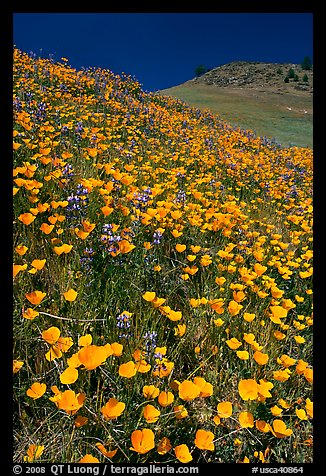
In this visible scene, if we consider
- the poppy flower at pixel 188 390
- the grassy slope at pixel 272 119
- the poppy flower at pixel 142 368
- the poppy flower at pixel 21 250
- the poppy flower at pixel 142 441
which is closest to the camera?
the poppy flower at pixel 142 441

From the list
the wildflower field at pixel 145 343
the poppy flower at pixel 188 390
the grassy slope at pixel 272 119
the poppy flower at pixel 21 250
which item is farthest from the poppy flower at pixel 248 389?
the grassy slope at pixel 272 119

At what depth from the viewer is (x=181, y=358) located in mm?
1960

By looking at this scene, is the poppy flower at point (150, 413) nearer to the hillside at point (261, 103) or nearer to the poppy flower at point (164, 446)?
the poppy flower at point (164, 446)

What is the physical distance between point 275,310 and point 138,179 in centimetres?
261

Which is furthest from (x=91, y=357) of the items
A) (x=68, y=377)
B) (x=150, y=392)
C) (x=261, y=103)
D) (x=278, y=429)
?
(x=261, y=103)

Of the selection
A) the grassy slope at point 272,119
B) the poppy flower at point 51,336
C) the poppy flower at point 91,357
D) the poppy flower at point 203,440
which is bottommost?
the poppy flower at point 203,440

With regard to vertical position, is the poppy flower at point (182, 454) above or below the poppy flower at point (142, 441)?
below

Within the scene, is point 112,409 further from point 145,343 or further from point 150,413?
point 145,343

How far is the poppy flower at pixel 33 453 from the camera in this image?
4.24 feet

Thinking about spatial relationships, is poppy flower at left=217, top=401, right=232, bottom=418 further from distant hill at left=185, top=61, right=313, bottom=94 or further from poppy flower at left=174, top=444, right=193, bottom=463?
distant hill at left=185, top=61, right=313, bottom=94

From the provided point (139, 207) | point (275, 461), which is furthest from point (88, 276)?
point (275, 461)

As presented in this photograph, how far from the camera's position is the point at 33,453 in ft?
4.27
